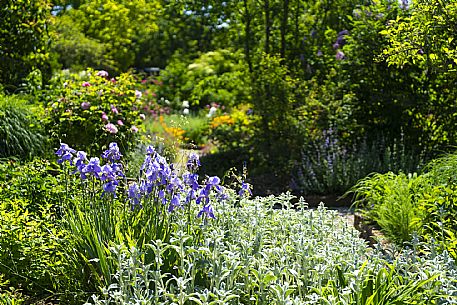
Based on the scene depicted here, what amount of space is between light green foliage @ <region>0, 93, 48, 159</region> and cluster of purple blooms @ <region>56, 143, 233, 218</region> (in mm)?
2855

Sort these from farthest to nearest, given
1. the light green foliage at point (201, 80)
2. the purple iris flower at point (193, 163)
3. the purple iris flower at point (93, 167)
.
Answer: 1. the light green foliage at point (201, 80)
2. the purple iris flower at point (193, 163)
3. the purple iris flower at point (93, 167)

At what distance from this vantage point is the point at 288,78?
7.87 meters

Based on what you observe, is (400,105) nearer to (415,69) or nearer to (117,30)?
(415,69)

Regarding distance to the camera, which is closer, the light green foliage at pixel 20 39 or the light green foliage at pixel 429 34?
the light green foliage at pixel 429 34

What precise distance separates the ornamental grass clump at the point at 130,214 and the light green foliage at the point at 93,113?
2994 millimetres

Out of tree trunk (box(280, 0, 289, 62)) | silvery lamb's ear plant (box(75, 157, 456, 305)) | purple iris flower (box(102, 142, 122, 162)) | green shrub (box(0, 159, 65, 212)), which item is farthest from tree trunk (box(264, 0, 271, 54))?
purple iris flower (box(102, 142, 122, 162))

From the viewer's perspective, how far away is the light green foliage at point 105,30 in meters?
15.8

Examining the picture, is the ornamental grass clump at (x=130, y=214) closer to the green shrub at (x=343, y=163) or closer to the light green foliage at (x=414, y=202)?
the light green foliage at (x=414, y=202)

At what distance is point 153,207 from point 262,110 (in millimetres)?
4655

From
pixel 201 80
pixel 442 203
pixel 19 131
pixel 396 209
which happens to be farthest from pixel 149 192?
pixel 201 80

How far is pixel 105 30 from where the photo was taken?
17.4 metres

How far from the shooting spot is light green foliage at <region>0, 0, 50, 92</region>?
7.89 m

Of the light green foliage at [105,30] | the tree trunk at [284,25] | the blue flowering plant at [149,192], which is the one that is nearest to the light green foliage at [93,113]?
the tree trunk at [284,25]

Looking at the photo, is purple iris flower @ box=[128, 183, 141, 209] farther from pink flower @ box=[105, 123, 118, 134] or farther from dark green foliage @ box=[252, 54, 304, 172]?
dark green foliage @ box=[252, 54, 304, 172]
